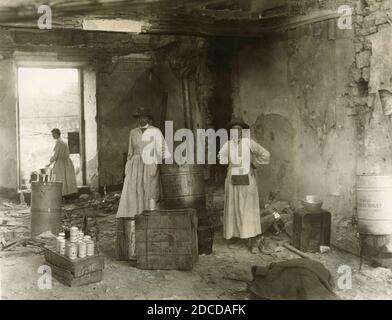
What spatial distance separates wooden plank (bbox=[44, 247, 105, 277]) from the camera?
19.7ft

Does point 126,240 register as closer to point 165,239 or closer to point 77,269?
point 165,239

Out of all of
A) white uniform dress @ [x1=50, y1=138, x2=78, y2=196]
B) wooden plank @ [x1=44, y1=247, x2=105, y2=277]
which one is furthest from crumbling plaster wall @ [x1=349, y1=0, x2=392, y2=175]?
white uniform dress @ [x1=50, y1=138, x2=78, y2=196]

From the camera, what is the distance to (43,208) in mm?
8648

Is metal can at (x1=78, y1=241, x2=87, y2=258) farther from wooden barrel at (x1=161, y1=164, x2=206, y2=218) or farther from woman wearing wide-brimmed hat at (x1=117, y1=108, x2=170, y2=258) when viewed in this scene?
wooden barrel at (x1=161, y1=164, x2=206, y2=218)

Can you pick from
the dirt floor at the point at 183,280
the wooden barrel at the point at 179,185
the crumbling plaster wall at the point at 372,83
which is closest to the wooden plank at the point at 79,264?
the dirt floor at the point at 183,280

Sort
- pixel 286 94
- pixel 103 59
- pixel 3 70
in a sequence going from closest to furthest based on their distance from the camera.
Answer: pixel 286 94 → pixel 3 70 → pixel 103 59

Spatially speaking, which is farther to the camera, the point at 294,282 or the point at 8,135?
the point at 8,135

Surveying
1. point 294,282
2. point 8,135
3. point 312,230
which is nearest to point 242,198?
point 312,230

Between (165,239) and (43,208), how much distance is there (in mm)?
3045

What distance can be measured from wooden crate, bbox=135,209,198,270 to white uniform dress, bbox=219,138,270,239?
1264mm

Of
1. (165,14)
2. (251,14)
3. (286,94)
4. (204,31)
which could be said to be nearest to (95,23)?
(165,14)

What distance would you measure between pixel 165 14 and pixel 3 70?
6.05 meters

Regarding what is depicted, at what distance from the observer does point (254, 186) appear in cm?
785

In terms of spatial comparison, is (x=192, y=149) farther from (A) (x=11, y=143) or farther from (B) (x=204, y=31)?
(A) (x=11, y=143)
